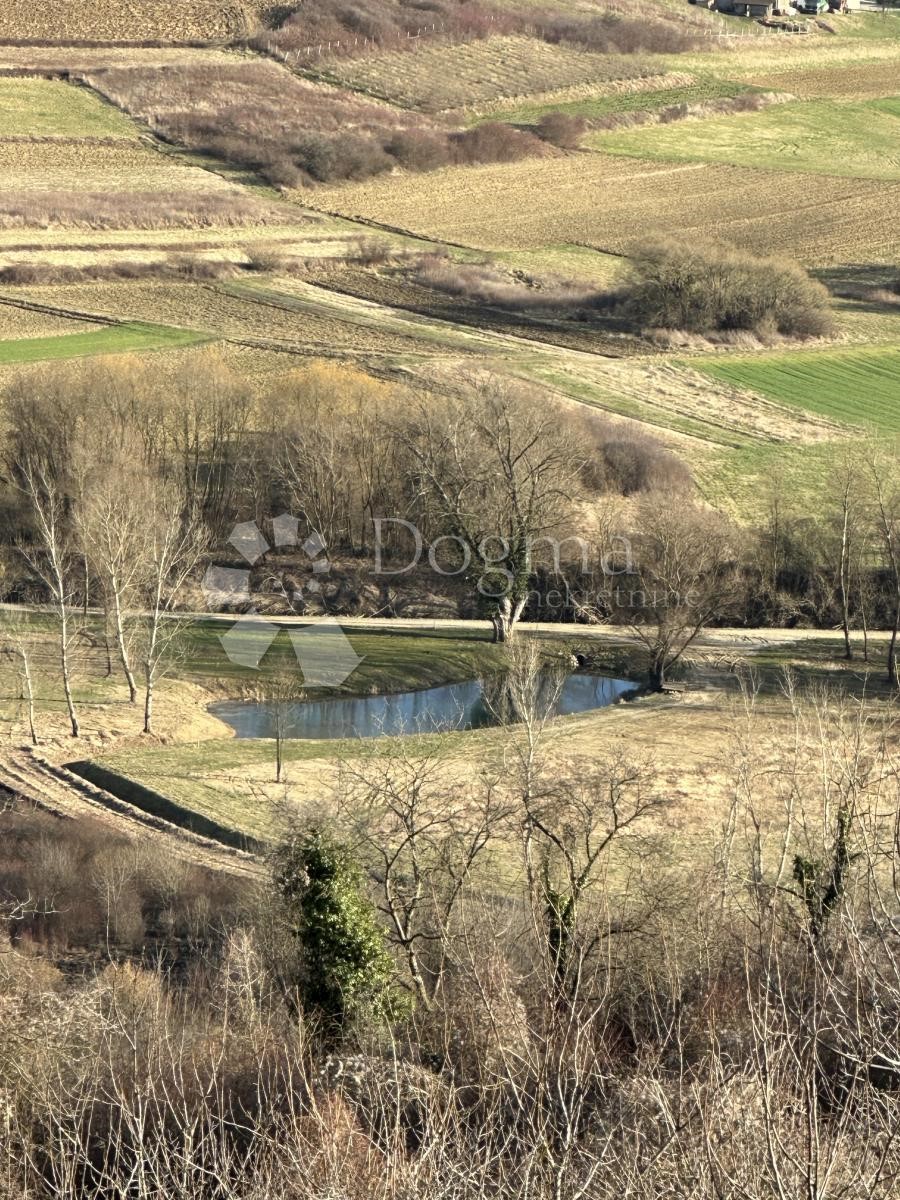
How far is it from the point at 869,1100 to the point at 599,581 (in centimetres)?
3936

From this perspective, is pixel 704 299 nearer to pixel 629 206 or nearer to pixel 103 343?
pixel 629 206

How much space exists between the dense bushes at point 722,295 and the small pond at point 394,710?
31188 mm

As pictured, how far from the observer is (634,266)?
77125 millimetres

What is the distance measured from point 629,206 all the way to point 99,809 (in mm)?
65507

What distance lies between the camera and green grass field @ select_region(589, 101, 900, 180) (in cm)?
10312

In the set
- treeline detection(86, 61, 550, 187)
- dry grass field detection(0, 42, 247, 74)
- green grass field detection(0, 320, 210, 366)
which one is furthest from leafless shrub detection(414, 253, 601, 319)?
dry grass field detection(0, 42, 247, 74)

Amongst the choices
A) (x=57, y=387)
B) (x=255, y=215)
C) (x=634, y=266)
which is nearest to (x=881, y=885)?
(x=57, y=387)

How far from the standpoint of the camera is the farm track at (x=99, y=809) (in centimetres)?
3344

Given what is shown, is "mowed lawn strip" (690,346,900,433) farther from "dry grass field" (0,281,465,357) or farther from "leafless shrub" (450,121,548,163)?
"leafless shrub" (450,121,548,163)

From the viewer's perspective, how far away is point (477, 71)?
4294 inches

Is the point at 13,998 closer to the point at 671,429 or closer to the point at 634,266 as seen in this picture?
the point at 671,429

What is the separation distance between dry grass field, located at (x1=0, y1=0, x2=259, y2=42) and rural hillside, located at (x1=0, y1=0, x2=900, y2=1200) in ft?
1.07

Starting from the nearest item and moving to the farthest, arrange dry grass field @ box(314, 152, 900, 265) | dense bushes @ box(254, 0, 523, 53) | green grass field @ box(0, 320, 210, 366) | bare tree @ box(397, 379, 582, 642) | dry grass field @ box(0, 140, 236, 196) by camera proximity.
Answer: bare tree @ box(397, 379, 582, 642) → green grass field @ box(0, 320, 210, 366) → dry grass field @ box(0, 140, 236, 196) → dry grass field @ box(314, 152, 900, 265) → dense bushes @ box(254, 0, 523, 53)

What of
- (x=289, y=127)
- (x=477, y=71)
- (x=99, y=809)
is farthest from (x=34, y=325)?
(x=477, y=71)
